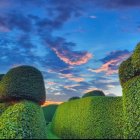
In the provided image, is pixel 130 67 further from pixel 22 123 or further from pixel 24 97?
pixel 24 97

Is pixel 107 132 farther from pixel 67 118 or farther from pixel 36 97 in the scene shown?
pixel 67 118

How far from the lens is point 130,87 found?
43.4 feet

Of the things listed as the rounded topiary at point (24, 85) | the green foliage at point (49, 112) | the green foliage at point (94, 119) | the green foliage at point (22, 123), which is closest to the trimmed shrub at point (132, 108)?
the green foliage at point (94, 119)

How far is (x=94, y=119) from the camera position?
16344mm

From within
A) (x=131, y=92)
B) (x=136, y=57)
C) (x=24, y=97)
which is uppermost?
(x=136, y=57)

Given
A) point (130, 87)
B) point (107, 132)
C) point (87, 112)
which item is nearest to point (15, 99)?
point (87, 112)

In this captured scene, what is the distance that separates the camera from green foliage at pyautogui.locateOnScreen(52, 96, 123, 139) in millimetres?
15016

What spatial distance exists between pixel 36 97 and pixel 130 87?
5127 mm

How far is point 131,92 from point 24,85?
5.61 m

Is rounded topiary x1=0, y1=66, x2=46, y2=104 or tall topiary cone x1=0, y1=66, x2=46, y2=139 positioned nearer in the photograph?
tall topiary cone x1=0, y1=66, x2=46, y2=139

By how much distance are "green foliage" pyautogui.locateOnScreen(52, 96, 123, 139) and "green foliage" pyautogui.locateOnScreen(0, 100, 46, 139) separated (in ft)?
9.25

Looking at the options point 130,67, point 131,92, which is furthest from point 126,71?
point 131,92

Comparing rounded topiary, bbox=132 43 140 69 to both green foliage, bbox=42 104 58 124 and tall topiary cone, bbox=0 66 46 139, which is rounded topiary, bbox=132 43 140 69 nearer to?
tall topiary cone, bbox=0 66 46 139

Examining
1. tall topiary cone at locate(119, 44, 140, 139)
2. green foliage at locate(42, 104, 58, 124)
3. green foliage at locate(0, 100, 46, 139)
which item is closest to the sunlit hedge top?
tall topiary cone at locate(119, 44, 140, 139)
